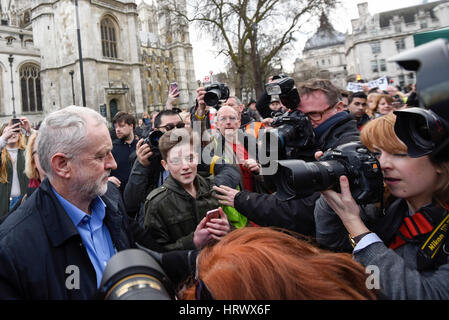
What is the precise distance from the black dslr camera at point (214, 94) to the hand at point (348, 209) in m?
2.19

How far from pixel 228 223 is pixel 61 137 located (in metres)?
1.11

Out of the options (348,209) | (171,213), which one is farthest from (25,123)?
(348,209)

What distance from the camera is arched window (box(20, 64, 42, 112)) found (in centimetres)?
2936

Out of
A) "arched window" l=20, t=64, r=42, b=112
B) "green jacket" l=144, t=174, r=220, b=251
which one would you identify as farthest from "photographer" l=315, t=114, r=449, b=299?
"arched window" l=20, t=64, r=42, b=112

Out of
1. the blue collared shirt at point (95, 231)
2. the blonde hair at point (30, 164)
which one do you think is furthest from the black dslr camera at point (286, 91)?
the blonde hair at point (30, 164)

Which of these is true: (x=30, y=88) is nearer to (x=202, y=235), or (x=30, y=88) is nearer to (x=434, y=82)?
(x=202, y=235)

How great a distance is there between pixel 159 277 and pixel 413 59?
914 millimetres

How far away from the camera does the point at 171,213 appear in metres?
2.37

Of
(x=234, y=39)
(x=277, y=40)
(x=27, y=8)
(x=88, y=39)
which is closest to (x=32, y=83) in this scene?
(x=88, y=39)

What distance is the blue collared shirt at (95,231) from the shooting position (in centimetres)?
168

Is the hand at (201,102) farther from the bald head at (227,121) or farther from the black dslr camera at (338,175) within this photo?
the black dslr camera at (338,175)

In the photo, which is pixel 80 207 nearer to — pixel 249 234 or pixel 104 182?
pixel 104 182

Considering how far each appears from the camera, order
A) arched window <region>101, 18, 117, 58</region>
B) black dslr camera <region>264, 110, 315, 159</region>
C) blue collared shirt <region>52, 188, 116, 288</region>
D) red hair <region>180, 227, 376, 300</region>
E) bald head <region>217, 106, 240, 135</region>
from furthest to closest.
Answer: arched window <region>101, 18, 117, 58</region>
bald head <region>217, 106, 240, 135</region>
black dslr camera <region>264, 110, 315, 159</region>
blue collared shirt <region>52, 188, 116, 288</region>
red hair <region>180, 227, 376, 300</region>

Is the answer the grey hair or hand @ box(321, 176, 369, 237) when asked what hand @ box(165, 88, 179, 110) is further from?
hand @ box(321, 176, 369, 237)
